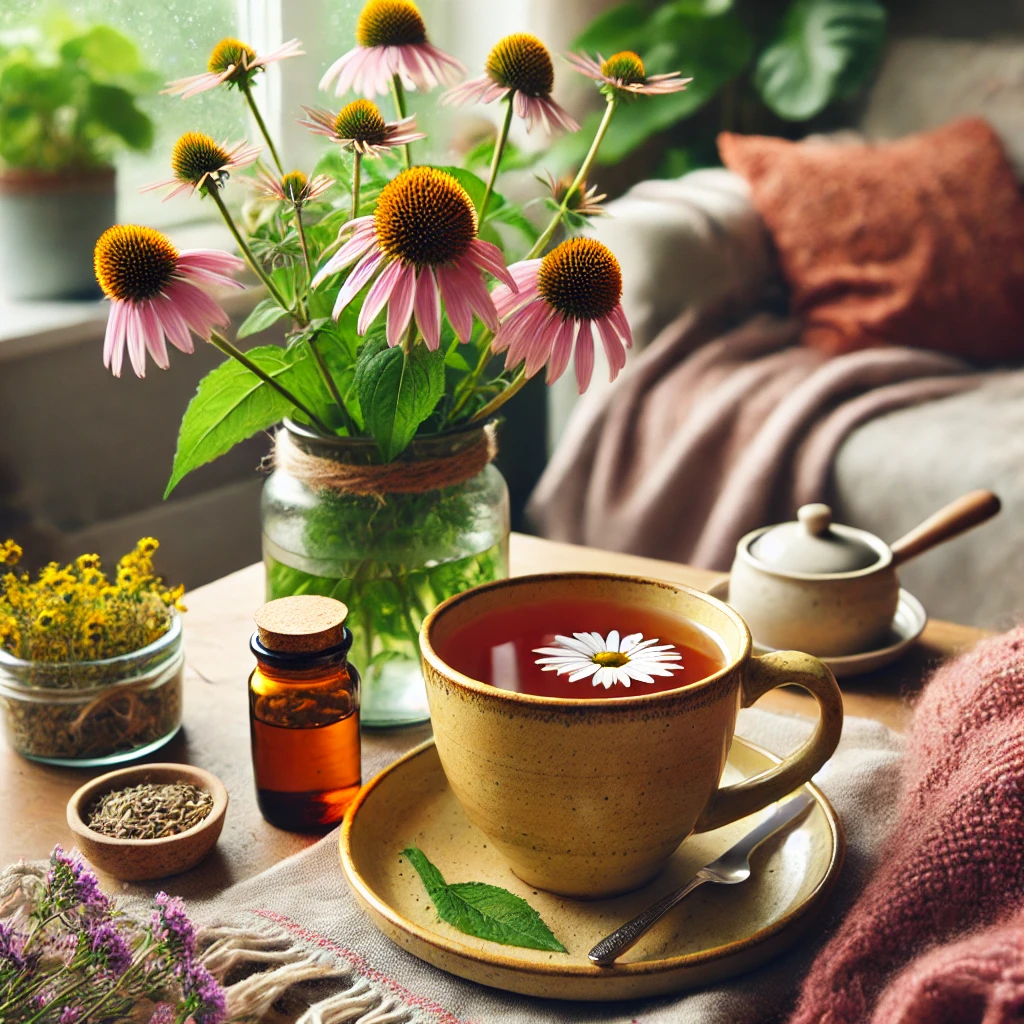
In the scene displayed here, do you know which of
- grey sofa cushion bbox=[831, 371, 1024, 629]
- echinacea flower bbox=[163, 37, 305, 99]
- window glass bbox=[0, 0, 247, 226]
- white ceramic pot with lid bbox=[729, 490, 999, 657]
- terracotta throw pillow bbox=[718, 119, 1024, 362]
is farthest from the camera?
terracotta throw pillow bbox=[718, 119, 1024, 362]

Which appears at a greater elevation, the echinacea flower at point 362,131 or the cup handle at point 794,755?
the echinacea flower at point 362,131

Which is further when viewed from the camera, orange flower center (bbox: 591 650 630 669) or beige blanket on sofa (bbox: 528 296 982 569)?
beige blanket on sofa (bbox: 528 296 982 569)

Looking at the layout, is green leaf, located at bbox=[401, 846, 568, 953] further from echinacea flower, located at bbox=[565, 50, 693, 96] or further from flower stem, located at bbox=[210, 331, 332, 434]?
echinacea flower, located at bbox=[565, 50, 693, 96]

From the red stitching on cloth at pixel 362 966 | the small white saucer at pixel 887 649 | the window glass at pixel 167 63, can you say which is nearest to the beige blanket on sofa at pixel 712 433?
the window glass at pixel 167 63

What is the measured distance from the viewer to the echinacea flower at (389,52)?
2.24 ft

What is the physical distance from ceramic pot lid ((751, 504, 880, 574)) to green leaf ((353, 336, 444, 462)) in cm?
32

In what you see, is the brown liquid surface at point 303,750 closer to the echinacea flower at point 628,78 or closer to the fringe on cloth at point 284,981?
the fringe on cloth at point 284,981

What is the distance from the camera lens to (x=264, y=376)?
63 centimetres

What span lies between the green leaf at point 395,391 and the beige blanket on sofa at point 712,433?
119cm

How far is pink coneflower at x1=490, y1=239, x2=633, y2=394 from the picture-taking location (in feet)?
1.93

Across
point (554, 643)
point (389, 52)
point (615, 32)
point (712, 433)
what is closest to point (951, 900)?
point (554, 643)

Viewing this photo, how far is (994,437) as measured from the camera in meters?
1.67

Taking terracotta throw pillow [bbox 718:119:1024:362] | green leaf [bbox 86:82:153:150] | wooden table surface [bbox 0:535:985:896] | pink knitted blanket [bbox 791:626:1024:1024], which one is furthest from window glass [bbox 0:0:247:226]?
pink knitted blanket [bbox 791:626:1024:1024]

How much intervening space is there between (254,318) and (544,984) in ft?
1.22
